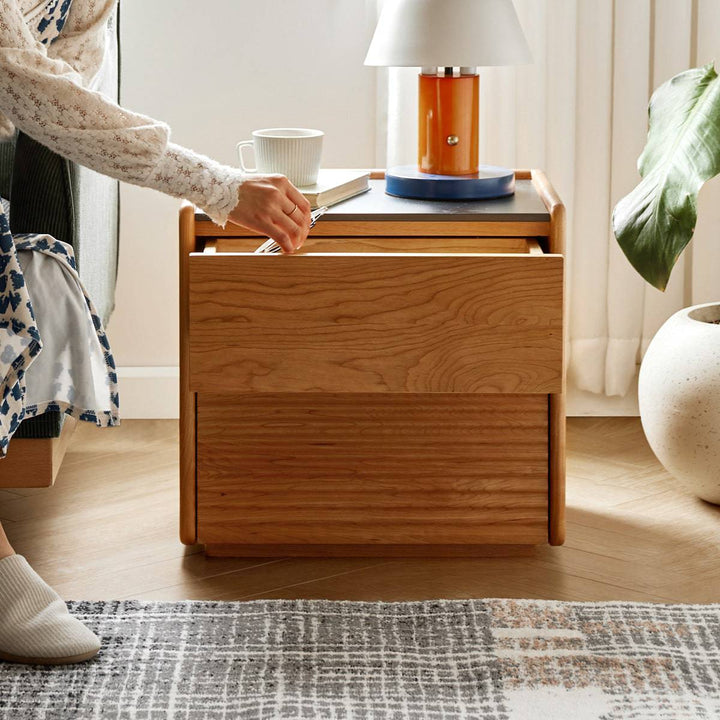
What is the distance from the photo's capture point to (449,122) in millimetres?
1649

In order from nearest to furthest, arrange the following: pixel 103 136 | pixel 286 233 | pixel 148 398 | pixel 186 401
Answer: pixel 103 136 < pixel 286 233 < pixel 186 401 < pixel 148 398

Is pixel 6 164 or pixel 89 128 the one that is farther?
pixel 6 164

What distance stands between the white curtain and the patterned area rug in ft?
2.77

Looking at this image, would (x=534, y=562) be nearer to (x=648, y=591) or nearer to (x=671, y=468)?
(x=648, y=591)

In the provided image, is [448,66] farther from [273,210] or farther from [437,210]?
[273,210]

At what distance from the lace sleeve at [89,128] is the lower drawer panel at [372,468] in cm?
33

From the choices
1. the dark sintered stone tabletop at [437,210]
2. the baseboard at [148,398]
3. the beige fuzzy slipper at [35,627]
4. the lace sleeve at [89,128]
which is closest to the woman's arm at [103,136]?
the lace sleeve at [89,128]

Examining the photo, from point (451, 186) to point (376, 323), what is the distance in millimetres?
314

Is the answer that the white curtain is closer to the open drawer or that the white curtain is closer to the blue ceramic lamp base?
the blue ceramic lamp base

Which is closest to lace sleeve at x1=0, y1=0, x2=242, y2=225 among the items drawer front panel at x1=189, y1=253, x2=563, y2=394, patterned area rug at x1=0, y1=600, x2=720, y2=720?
drawer front panel at x1=189, y1=253, x2=563, y2=394

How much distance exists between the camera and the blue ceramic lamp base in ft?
5.26

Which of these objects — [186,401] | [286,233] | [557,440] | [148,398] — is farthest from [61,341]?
[148,398]

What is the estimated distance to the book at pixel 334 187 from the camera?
1.52 metres

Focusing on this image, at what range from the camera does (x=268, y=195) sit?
1.30 m
